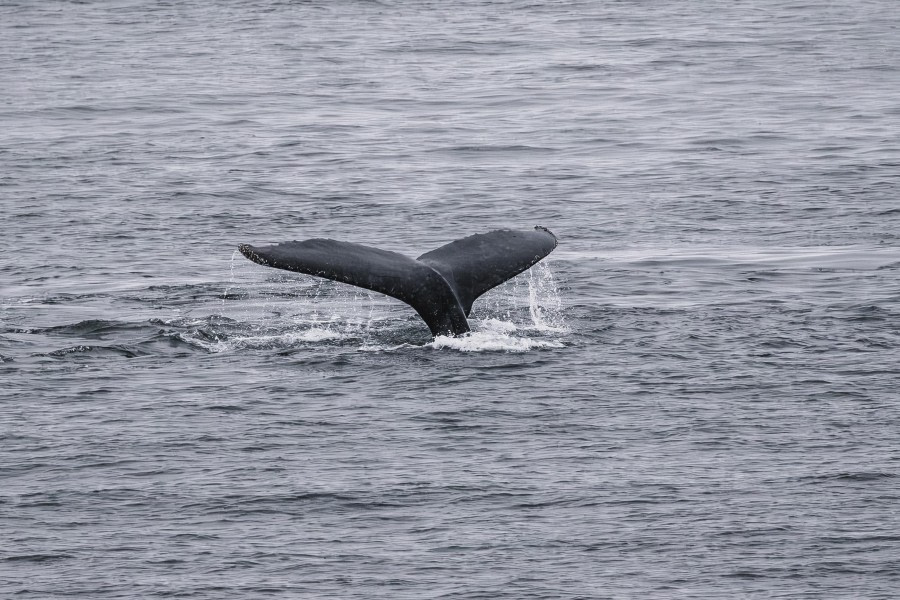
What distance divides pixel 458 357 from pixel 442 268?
2.63 feet

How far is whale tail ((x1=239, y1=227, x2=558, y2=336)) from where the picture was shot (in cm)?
1196

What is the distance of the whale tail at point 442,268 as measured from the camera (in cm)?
1196

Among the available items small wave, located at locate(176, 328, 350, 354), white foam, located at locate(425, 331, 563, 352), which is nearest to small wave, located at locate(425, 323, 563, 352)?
white foam, located at locate(425, 331, 563, 352)

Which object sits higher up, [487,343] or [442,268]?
[442,268]

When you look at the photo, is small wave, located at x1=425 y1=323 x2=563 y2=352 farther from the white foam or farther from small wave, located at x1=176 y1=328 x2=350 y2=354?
small wave, located at x1=176 y1=328 x2=350 y2=354

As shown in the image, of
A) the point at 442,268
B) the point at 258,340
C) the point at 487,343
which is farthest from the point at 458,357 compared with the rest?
the point at 258,340

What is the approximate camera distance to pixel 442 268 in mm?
12672

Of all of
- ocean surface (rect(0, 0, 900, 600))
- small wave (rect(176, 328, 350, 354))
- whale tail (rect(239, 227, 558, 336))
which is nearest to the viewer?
ocean surface (rect(0, 0, 900, 600))

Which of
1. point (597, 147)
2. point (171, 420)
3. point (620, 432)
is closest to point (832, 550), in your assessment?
point (620, 432)

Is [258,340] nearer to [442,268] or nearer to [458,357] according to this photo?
[458,357]

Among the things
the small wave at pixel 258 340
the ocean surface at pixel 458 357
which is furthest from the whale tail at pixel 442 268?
the small wave at pixel 258 340

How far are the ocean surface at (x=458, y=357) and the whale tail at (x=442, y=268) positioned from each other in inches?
18.0

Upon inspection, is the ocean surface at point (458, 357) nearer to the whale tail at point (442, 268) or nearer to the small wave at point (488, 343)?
the small wave at point (488, 343)

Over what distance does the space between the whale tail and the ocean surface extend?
46 centimetres
